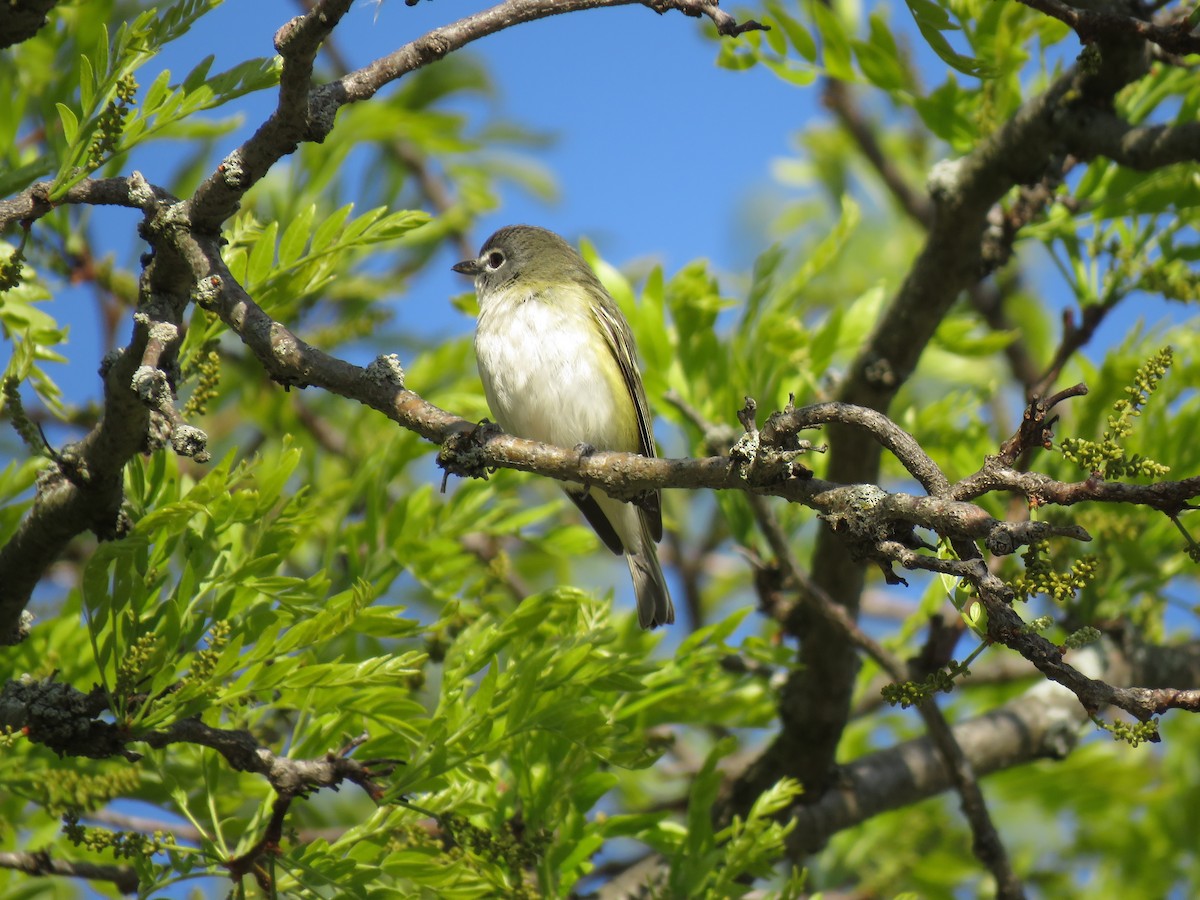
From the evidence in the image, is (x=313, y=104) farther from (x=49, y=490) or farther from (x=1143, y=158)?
(x=1143, y=158)

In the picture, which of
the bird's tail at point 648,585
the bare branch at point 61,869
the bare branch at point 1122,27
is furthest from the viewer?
the bird's tail at point 648,585

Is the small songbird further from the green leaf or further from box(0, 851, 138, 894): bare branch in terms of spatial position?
the green leaf

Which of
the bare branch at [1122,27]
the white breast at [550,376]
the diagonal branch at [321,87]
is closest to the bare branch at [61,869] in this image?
the diagonal branch at [321,87]

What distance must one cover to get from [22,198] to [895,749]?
363cm

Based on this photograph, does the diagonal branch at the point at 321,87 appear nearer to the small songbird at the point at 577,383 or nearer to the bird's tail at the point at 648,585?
the small songbird at the point at 577,383

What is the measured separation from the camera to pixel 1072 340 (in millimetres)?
4262

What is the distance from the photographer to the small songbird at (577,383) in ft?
15.4

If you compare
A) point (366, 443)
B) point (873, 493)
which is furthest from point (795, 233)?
point (873, 493)

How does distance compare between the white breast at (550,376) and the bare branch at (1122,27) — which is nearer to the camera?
the bare branch at (1122,27)

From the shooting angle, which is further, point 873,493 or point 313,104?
point 313,104

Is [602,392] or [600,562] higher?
[600,562]

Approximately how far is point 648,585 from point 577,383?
87cm

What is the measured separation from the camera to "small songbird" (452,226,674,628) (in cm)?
471

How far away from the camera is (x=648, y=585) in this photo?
495 centimetres
